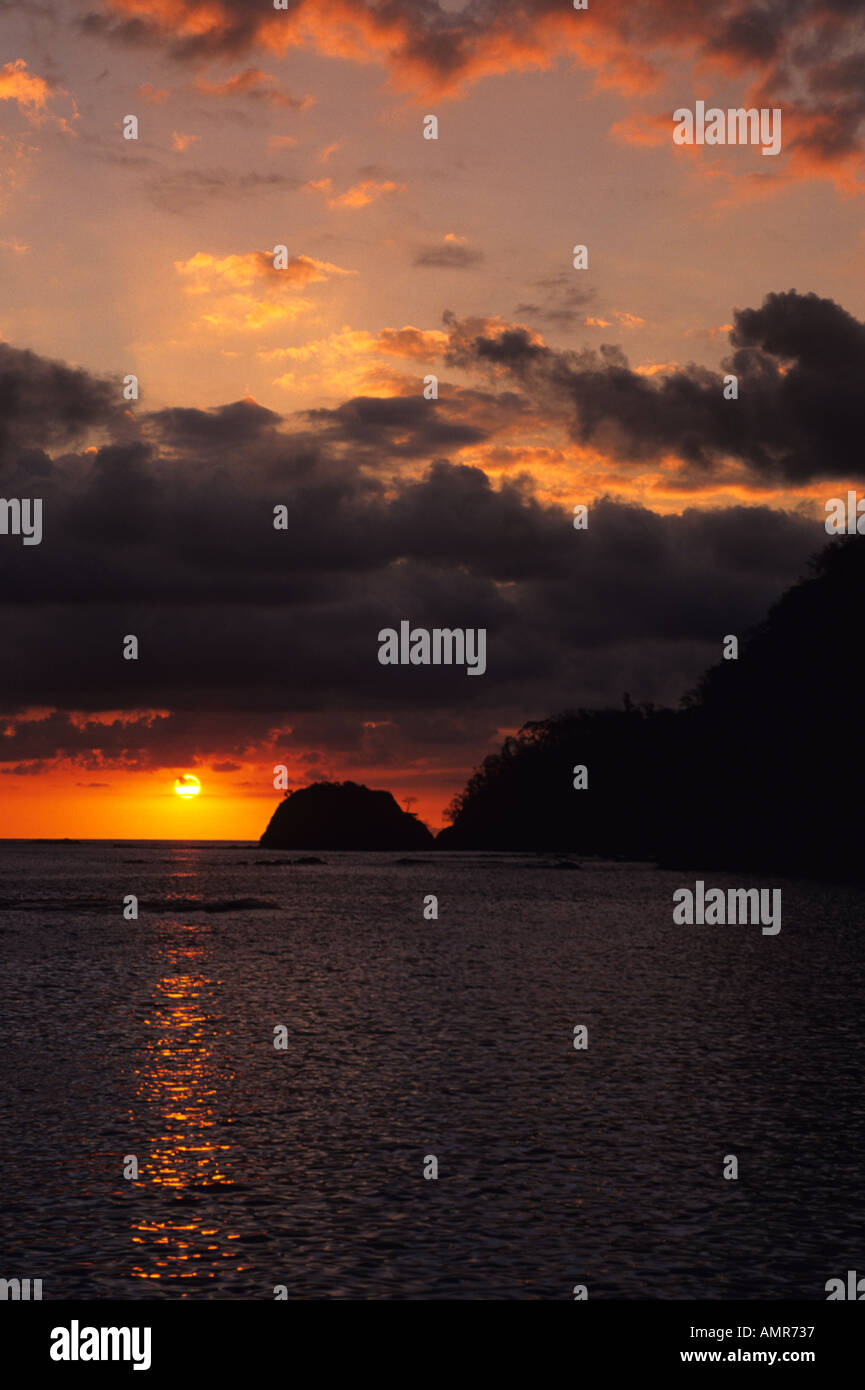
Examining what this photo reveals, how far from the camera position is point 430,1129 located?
27.9 metres

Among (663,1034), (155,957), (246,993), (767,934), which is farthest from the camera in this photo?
(767,934)

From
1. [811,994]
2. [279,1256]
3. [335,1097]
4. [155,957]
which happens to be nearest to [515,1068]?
[335,1097]

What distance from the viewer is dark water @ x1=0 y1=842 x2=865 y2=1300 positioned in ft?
62.1

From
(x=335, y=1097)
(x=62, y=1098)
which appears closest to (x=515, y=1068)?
(x=335, y=1097)

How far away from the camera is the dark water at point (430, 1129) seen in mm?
18938

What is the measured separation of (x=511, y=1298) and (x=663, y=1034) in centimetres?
2683

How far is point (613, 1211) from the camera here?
21.7m

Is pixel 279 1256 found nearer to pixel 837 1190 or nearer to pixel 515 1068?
pixel 837 1190

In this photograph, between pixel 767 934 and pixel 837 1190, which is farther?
pixel 767 934

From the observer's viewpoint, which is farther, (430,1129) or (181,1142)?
(430,1129)

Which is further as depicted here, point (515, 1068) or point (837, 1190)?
point (515, 1068)

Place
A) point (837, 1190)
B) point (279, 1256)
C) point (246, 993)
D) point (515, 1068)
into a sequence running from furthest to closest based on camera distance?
point (246, 993) < point (515, 1068) < point (837, 1190) < point (279, 1256)
